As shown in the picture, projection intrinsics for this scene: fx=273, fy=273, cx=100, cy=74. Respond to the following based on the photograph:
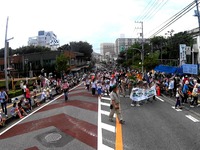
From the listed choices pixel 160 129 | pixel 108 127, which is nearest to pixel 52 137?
pixel 108 127

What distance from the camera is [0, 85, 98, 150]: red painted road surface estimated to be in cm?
1008

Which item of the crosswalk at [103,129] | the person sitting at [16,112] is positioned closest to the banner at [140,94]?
the crosswalk at [103,129]

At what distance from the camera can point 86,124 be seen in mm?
12844

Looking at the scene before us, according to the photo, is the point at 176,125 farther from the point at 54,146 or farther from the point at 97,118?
the point at 54,146

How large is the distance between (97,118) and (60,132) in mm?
2900

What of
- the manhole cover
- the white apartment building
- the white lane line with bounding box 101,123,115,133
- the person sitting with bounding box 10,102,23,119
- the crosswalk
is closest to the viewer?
the crosswalk

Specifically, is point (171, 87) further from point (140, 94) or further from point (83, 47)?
point (83, 47)

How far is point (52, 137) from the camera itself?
11086 millimetres

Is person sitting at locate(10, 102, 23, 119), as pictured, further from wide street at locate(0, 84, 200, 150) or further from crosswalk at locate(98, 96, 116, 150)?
crosswalk at locate(98, 96, 116, 150)

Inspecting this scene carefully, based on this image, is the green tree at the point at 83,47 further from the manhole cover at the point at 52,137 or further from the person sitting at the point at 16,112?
the manhole cover at the point at 52,137

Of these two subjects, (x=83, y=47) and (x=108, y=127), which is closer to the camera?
(x=108, y=127)

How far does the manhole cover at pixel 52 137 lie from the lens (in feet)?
35.0

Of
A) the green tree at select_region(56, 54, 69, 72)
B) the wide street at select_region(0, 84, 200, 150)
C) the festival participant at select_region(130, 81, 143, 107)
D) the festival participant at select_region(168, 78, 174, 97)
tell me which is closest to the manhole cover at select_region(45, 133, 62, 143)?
the wide street at select_region(0, 84, 200, 150)

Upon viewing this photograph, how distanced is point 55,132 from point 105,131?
2.19m
